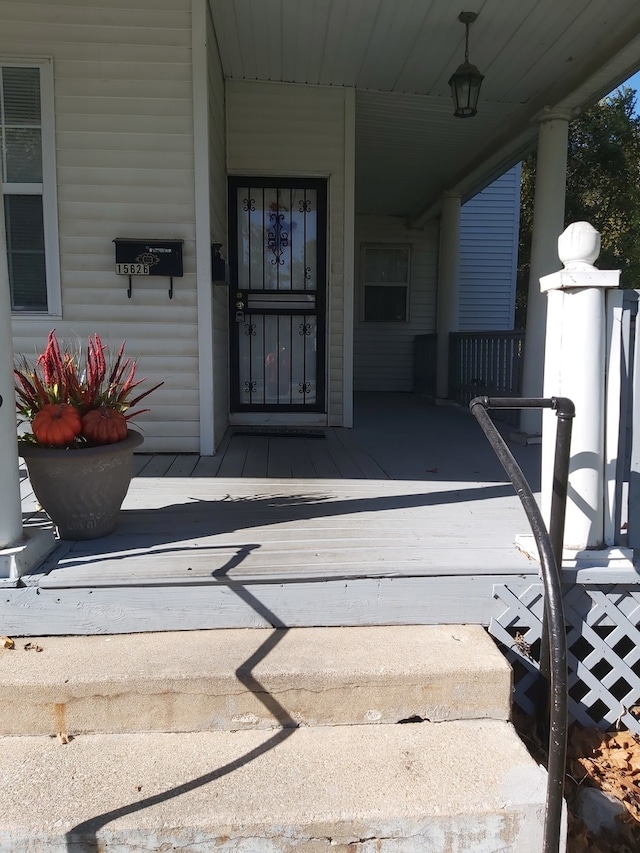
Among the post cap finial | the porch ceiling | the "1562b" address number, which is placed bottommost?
the post cap finial

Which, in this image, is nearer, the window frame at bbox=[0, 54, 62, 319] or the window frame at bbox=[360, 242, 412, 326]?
the window frame at bbox=[0, 54, 62, 319]

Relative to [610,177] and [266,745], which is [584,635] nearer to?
[266,745]

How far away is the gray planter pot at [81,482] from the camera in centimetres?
216

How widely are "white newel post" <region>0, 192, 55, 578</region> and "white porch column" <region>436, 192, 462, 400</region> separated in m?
6.21

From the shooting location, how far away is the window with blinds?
3709 mm

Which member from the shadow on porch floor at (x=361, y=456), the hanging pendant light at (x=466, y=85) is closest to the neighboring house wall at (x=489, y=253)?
the shadow on porch floor at (x=361, y=456)

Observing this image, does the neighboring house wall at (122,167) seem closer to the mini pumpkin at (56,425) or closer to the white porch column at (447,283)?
the mini pumpkin at (56,425)

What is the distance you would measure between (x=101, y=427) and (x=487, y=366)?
511 cm

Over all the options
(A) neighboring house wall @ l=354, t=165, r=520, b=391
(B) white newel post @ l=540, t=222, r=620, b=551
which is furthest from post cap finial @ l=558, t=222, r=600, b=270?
(A) neighboring house wall @ l=354, t=165, r=520, b=391

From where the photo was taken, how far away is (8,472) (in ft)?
6.70

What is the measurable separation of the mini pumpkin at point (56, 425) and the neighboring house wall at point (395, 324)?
24.4ft

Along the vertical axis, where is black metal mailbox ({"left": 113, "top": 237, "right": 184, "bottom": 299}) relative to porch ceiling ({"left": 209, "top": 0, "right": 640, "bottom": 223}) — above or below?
below

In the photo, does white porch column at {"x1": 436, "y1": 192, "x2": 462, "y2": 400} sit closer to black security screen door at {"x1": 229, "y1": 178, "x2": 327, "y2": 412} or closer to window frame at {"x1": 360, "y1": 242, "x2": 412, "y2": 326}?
window frame at {"x1": 360, "y1": 242, "x2": 412, "y2": 326}

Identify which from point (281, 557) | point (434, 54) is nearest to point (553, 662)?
point (281, 557)
